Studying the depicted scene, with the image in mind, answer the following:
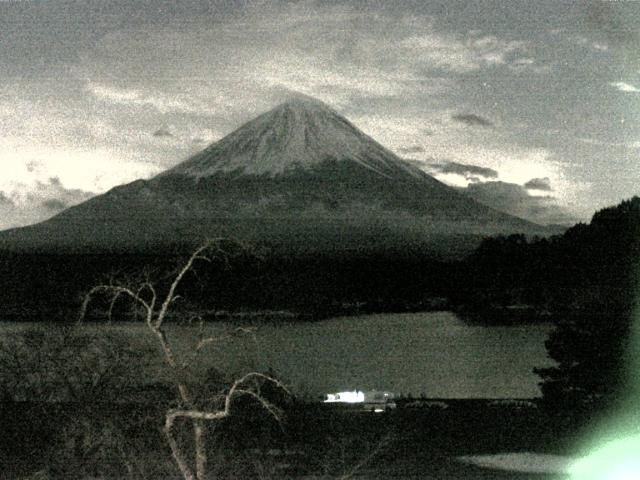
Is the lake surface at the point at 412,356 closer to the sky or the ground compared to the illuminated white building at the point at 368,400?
closer to the ground

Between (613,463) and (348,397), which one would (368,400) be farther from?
(613,463)

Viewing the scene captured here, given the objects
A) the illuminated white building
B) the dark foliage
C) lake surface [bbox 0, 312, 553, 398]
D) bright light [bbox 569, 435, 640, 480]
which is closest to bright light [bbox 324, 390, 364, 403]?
the illuminated white building

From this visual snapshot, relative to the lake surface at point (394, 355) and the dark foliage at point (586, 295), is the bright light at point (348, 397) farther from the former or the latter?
the dark foliage at point (586, 295)

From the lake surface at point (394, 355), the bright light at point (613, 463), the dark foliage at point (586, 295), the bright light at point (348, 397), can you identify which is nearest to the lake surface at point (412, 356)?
the lake surface at point (394, 355)

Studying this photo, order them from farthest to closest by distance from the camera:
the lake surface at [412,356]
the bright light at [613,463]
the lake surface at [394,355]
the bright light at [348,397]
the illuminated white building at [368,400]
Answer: the lake surface at [412,356], the lake surface at [394,355], the bright light at [348,397], the illuminated white building at [368,400], the bright light at [613,463]

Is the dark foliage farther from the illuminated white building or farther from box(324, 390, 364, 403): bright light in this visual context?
box(324, 390, 364, 403): bright light
